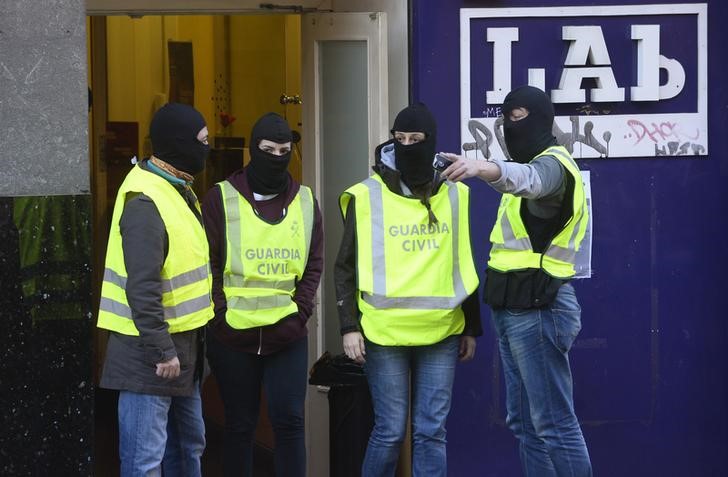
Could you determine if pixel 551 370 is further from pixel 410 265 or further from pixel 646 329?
pixel 646 329

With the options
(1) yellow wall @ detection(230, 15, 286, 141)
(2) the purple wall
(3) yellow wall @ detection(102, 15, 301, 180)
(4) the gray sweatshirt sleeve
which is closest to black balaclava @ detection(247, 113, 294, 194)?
(2) the purple wall

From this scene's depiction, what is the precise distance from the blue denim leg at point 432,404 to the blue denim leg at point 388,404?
0.19 feet

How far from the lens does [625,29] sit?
5.80 meters

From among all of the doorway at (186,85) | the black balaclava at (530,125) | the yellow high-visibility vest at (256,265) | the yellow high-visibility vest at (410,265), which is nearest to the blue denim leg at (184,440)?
the yellow high-visibility vest at (256,265)

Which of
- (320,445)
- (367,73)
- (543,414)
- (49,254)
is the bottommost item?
(320,445)

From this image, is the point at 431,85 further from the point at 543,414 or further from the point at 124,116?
the point at 124,116

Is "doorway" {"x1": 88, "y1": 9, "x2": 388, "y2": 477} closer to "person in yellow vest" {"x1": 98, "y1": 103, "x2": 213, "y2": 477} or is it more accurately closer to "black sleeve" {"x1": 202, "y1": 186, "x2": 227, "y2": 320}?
"black sleeve" {"x1": 202, "y1": 186, "x2": 227, "y2": 320}

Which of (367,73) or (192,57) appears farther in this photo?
(192,57)

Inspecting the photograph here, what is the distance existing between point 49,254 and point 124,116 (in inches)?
149

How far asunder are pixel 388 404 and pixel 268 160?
1.12 meters

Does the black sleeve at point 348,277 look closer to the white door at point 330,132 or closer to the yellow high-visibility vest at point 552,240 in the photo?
the yellow high-visibility vest at point 552,240

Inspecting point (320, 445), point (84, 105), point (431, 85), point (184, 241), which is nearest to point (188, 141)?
point (184, 241)

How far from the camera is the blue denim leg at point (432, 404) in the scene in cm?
499

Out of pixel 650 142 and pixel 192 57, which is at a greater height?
pixel 192 57
